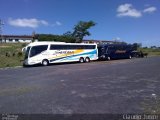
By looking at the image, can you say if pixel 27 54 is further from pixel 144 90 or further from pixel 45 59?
pixel 144 90

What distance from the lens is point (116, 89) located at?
511 inches

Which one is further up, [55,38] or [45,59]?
[55,38]

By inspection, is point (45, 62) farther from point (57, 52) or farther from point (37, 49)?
point (57, 52)

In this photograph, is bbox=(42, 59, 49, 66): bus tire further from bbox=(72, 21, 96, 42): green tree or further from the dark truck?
bbox=(72, 21, 96, 42): green tree

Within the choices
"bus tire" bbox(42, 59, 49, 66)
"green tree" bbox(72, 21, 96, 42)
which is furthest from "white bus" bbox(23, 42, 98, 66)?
"green tree" bbox(72, 21, 96, 42)

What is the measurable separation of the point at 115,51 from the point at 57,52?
13.3 meters

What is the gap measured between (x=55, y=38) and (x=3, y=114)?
63.1m

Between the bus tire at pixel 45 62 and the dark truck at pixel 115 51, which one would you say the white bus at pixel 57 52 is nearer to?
the bus tire at pixel 45 62

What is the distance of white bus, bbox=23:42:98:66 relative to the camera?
111ft

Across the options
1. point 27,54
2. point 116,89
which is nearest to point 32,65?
point 27,54

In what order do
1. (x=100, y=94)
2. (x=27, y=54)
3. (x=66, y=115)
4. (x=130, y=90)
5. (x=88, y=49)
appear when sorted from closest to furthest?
(x=66, y=115), (x=100, y=94), (x=130, y=90), (x=27, y=54), (x=88, y=49)

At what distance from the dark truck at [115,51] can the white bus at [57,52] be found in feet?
4.74

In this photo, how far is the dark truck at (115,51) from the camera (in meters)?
44.2

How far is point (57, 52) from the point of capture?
3672 cm
